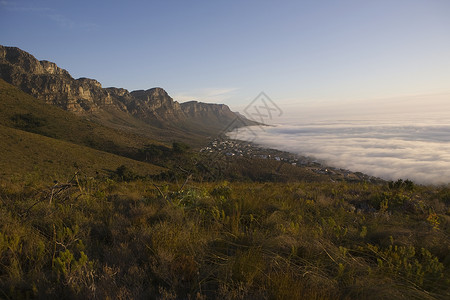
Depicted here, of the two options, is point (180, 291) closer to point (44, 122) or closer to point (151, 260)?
point (151, 260)

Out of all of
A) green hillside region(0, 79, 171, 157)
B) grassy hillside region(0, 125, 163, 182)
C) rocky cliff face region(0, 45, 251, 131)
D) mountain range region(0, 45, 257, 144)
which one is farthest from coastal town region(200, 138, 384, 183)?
rocky cliff face region(0, 45, 251, 131)

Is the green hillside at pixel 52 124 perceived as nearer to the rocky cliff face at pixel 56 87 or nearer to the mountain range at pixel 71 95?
the mountain range at pixel 71 95

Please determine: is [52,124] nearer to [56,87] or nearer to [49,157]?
[49,157]

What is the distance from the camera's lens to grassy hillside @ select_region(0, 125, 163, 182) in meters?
21.3

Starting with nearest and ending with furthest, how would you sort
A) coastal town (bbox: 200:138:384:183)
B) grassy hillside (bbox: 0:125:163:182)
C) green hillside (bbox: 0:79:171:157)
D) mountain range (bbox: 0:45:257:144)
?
grassy hillside (bbox: 0:125:163:182) → coastal town (bbox: 200:138:384:183) → green hillside (bbox: 0:79:171:157) → mountain range (bbox: 0:45:257:144)

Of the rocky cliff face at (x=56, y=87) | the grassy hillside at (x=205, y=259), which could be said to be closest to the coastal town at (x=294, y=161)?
the grassy hillside at (x=205, y=259)

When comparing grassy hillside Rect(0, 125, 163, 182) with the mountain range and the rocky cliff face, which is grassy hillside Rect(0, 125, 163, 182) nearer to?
the mountain range

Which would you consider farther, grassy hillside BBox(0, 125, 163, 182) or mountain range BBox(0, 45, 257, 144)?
mountain range BBox(0, 45, 257, 144)

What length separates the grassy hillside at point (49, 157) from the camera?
21.3 meters

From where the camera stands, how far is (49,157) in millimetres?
25375

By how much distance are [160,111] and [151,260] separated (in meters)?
154

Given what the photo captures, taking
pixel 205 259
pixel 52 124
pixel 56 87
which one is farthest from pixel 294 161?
pixel 56 87

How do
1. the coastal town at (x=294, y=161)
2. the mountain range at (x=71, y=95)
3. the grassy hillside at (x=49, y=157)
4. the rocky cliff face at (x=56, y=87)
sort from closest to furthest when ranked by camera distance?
the grassy hillside at (x=49, y=157)
the coastal town at (x=294, y=161)
the rocky cliff face at (x=56, y=87)
the mountain range at (x=71, y=95)

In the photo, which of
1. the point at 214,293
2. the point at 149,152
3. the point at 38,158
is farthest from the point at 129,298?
the point at 149,152
